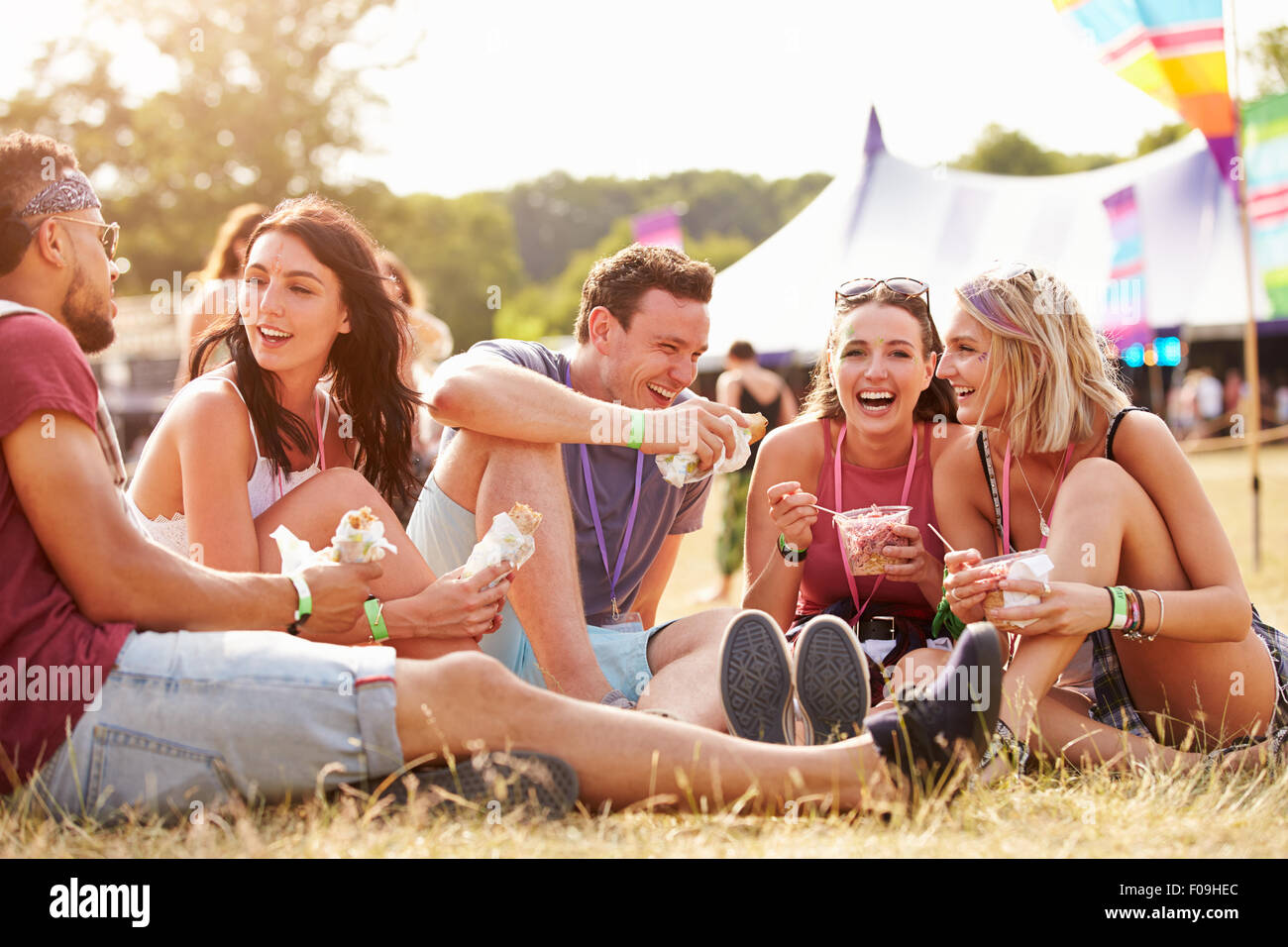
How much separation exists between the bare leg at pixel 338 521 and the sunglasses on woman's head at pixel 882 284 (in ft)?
6.03

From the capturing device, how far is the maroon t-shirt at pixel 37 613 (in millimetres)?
2371

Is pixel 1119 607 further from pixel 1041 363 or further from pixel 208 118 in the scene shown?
pixel 208 118

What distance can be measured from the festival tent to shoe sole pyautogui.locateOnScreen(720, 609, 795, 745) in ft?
52.2

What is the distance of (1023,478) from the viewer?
3.65 metres

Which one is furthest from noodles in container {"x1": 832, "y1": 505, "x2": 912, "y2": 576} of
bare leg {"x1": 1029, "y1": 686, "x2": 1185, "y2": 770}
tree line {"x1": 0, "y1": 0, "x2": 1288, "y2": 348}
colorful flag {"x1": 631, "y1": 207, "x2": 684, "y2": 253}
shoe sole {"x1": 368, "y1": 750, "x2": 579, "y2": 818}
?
tree line {"x1": 0, "y1": 0, "x2": 1288, "y2": 348}

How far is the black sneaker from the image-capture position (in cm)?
253

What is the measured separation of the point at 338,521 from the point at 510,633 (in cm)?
78

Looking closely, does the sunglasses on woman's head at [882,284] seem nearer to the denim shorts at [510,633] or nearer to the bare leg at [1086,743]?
the denim shorts at [510,633]

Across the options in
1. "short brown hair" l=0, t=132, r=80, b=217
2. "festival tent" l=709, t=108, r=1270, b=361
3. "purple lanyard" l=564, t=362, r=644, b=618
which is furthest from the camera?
"festival tent" l=709, t=108, r=1270, b=361

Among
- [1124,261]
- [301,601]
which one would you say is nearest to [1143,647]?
[301,601]

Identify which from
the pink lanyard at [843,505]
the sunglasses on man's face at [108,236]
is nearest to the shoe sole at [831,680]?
the pink lanyard at [843,505]

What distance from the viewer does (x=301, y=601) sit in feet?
9.26

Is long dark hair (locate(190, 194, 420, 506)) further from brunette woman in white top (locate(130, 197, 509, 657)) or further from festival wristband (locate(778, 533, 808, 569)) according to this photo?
festival wristband (locate(778, 533, 808, 569))
